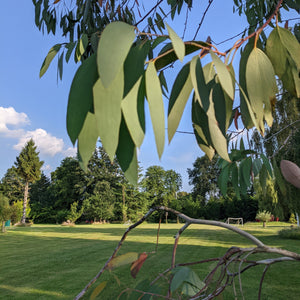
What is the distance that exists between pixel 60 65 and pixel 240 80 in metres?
0.51

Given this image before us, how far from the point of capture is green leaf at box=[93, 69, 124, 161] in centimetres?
27

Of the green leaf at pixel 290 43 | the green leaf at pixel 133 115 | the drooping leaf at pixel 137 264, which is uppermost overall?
the green leaf at pixel 290 43

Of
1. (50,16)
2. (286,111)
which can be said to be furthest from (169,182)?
(50,16)

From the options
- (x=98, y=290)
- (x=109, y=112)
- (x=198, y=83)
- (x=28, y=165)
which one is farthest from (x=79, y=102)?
(x=28, y=165)

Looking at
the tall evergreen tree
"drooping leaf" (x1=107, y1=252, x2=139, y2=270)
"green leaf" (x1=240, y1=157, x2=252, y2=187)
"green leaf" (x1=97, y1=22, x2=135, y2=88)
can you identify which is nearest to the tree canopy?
"green leaf" (x1=97, y1=22, x2=135, y2=88)

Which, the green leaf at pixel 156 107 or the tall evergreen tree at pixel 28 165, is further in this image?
the tall evergreen tree at pixel 28 165

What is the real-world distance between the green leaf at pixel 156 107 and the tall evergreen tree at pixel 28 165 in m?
19.8

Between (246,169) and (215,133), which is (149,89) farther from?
(246,169)

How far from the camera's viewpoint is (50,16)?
1847 mm

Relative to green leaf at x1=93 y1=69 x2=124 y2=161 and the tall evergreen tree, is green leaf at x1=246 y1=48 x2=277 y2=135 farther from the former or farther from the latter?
the tall evergreen tree

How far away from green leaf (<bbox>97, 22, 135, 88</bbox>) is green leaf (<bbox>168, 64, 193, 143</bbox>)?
0.13m

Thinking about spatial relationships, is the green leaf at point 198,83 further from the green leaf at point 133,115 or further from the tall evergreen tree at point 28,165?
the tall evergreen tree at point 28,165

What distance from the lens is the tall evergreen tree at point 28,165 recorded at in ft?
61.1

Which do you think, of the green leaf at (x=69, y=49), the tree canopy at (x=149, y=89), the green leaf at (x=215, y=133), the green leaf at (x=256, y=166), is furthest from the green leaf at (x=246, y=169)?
the green leaf at (x=69, y=49)
